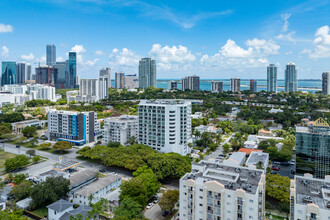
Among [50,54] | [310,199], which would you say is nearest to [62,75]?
[50,54]

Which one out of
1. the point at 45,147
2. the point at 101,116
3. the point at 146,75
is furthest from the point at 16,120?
the point at 146,75

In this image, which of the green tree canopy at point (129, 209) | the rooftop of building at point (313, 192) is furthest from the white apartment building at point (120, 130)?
the rooftop of building at point (313, 192)

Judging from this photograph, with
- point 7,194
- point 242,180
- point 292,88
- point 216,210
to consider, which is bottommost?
point 7,194

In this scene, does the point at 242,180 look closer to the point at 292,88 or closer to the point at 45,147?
the point at 45,147

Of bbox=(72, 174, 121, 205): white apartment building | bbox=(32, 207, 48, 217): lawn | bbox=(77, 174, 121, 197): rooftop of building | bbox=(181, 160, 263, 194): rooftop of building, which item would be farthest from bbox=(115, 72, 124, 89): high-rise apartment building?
bbox=(181, 160, 263, 194): rooftop of building

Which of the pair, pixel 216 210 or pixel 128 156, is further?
pixel 128 156

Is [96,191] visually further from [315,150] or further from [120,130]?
[315,150]

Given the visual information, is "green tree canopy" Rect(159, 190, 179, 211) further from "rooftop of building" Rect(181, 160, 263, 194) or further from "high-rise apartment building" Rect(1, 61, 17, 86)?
"high-rise apartment building" Rect(1, 61, 17, 86)
